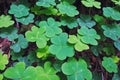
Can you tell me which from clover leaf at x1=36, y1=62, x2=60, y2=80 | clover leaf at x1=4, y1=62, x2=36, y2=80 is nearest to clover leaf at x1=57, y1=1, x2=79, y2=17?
clover leaf at x1=36, y1=62, x2=60, y2=80

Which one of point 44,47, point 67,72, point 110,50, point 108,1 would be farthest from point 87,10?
point 67,72

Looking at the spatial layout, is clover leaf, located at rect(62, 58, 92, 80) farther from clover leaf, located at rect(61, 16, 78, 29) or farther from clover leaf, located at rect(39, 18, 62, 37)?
clover leaf, located at rect(61, 16, 78, 29)

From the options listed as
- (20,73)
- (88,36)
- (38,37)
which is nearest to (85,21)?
(88,36)

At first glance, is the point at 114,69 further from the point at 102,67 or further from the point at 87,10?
the point at 87,10

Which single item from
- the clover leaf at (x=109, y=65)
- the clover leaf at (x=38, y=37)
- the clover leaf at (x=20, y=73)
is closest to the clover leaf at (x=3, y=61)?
the clover leaf at (x=20, y=73)

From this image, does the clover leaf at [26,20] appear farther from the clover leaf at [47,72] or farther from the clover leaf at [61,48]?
the clover leaf at [47,72]

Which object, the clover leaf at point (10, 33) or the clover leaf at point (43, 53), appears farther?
the clover leaf at point (10, 33)

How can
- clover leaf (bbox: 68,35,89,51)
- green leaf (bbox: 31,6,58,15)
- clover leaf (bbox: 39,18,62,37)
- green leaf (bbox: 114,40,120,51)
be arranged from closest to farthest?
clover leaf (bbox: 68,35,89,51)
clover leaf (bbox: 39,18,62,37)
green leaf (bbox: 114,40,120,51)
green leaf (bbox: 31,6,58,15)

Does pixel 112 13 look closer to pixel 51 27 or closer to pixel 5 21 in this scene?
pixel 51 27

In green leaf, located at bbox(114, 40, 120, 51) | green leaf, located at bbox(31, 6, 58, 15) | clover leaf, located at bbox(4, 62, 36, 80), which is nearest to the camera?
clover leaf, located at bbox(4, 62, 36, 80)
